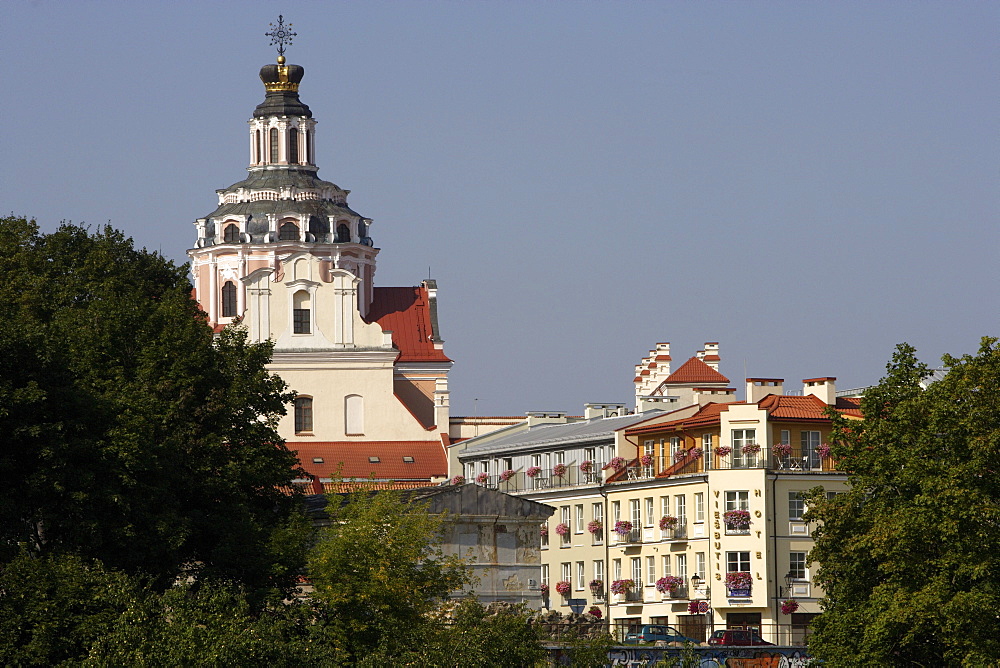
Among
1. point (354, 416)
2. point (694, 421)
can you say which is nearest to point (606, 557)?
point (694, 421)

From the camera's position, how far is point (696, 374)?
134375mm

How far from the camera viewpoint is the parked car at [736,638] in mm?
87625

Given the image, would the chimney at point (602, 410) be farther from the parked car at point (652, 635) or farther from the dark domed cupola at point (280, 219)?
the parked car at point (652, 635)

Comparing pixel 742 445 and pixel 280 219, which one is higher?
pixel 280 219

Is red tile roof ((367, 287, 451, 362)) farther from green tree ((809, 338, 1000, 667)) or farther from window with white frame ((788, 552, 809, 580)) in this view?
green tree ((809, 338, 1000, 667))

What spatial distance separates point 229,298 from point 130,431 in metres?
90.4

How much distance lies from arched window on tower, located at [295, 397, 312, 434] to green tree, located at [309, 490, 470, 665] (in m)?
75.7

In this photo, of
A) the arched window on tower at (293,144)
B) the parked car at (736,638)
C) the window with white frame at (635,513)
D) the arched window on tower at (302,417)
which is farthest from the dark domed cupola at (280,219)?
the parked car at (736,638)

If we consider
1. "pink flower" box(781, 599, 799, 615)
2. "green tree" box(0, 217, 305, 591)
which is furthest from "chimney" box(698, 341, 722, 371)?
"green tree" box(0, 217, 305, 591)

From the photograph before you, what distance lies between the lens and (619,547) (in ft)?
360

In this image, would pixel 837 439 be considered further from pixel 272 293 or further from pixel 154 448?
pixel 272 293

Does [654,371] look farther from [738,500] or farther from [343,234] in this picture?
[738,500]

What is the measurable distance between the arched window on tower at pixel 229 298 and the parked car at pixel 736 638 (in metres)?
66.3

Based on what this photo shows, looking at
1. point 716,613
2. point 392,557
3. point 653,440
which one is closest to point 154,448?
point 392,557
